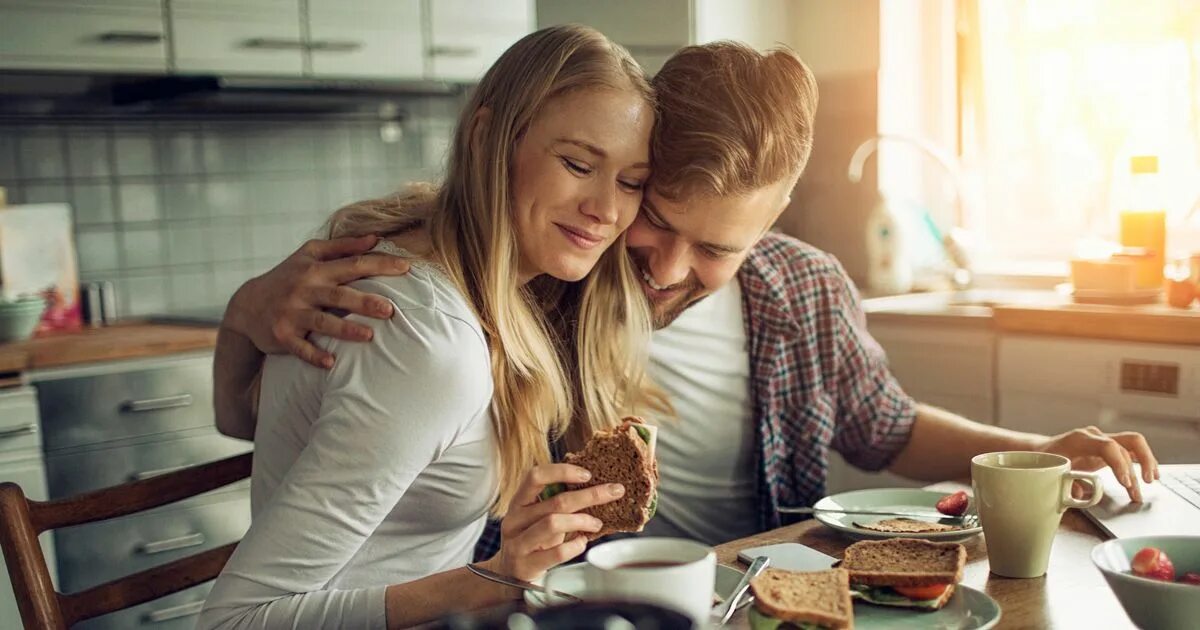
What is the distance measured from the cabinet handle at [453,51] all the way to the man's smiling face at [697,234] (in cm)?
194

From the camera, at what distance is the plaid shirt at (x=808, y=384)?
1.82 meters

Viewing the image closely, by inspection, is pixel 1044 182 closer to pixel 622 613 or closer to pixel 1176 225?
pixel 1176 225

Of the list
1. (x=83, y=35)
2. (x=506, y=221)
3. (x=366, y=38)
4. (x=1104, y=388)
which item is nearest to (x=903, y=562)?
(x=506, y=221)

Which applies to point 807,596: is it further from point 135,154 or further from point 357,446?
point 135,154

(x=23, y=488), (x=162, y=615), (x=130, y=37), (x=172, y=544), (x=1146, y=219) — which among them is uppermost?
(x=130, y=37)

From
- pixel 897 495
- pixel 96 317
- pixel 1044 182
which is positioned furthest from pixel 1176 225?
pixel 96 317

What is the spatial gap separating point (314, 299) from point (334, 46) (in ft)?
6.69

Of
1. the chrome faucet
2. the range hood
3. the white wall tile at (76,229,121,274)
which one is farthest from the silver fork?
the white wall tile at (76,229,121,274)

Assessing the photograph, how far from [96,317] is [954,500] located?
245cm

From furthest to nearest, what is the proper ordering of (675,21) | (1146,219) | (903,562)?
1. (675,21)
2. (1146,219)
3. (903,562)

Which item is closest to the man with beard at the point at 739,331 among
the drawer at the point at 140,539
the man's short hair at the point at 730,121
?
the man's short hair at the point at 730,121

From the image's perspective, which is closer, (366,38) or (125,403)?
(125,403)

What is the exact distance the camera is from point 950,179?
11.8 ft

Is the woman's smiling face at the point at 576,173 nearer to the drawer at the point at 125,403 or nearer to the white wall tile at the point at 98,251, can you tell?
the drawer at the point at 125,403
